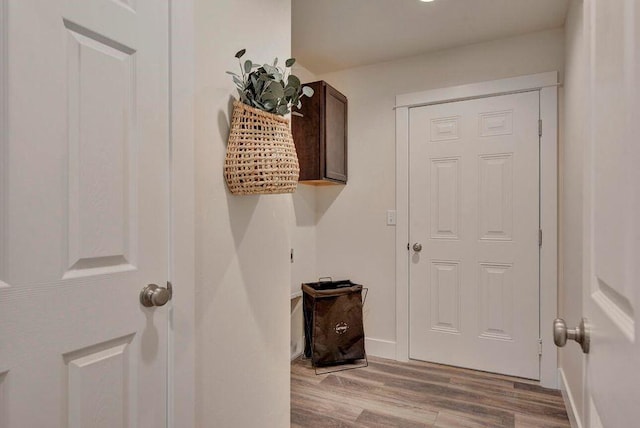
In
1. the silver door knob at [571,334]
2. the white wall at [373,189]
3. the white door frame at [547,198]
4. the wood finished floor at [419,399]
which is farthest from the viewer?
the white wall at [373,189]

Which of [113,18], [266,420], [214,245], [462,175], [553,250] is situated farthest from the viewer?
[462,175]

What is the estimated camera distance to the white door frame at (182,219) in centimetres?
116

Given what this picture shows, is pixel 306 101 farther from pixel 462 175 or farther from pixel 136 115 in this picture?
pixel 136 115

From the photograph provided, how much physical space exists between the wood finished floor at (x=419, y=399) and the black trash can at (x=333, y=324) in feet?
0.44

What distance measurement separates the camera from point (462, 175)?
280cm

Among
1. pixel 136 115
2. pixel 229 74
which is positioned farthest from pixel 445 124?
pixel 136 115

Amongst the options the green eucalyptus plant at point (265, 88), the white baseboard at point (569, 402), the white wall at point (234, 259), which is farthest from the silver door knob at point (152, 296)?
the white baseboard at point (569, 402)

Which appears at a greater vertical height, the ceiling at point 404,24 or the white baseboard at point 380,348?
the ceiling at point 404,24

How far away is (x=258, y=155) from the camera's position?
131 cm

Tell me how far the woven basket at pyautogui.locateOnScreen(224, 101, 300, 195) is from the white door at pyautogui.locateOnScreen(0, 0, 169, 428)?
0.86 ft

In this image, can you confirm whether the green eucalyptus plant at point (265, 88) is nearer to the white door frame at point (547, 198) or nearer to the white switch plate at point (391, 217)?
the white switch plate at point (391, 217)

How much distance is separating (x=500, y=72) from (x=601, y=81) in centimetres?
234

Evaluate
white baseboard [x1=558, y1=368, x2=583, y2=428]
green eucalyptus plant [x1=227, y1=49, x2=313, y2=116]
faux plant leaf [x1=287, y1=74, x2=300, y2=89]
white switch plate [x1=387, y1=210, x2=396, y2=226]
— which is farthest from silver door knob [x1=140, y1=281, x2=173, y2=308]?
white switch plate [x1=387, y1=210, x2=396, y2=226]

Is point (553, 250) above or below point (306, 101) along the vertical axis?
below
